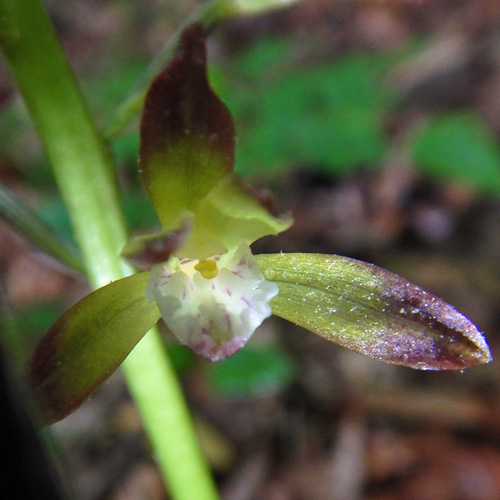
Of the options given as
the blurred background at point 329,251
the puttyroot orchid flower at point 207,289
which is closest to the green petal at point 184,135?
the puttyroot orchid flower at point 207,289

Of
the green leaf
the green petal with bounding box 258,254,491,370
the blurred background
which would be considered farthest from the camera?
the green leaf

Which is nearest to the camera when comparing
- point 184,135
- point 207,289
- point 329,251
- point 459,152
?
point 184,135

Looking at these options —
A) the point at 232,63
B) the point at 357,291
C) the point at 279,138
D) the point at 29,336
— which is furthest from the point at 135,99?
the point at 232,63

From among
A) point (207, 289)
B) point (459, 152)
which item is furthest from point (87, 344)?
point (459, 152)

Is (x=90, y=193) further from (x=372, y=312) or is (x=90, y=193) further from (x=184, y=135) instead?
(x=372, y=312)

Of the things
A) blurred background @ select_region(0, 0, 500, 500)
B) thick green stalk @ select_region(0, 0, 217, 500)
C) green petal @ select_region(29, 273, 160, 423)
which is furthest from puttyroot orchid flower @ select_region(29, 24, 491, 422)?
blurred background @ select_region(0, 0, 500, 500)

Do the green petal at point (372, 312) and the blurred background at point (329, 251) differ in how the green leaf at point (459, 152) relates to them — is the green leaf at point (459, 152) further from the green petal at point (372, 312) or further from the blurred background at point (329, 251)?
the green petal at point (372, 312)

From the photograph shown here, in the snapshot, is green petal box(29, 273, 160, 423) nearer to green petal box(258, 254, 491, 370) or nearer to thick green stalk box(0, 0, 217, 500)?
thick green stalk box(0, 0, 217, 500)
